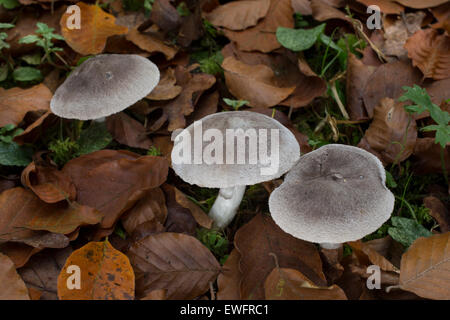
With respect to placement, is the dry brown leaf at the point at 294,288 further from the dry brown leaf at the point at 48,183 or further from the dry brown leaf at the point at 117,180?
the dry brown leaf at the point at 48,183

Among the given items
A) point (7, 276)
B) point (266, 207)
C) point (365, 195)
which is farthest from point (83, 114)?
point (365, 195)

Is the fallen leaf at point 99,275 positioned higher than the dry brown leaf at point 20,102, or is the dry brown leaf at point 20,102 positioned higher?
the dry brown leaf at point 20,102

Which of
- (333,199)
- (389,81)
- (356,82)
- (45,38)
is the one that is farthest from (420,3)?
(45,38)

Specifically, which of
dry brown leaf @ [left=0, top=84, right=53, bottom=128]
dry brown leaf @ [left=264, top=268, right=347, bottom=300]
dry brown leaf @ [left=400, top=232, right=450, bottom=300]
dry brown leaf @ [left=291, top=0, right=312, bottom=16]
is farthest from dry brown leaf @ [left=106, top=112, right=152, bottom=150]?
dry brown leaf @ [left=400, top=232, right=450, bottom=300]

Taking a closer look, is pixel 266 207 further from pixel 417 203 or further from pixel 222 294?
pixel 417 203

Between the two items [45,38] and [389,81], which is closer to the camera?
[389,81]

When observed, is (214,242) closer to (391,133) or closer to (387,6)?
(391,133)

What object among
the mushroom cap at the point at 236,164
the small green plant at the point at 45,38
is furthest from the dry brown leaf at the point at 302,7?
the small green plant at the point at 45,38
